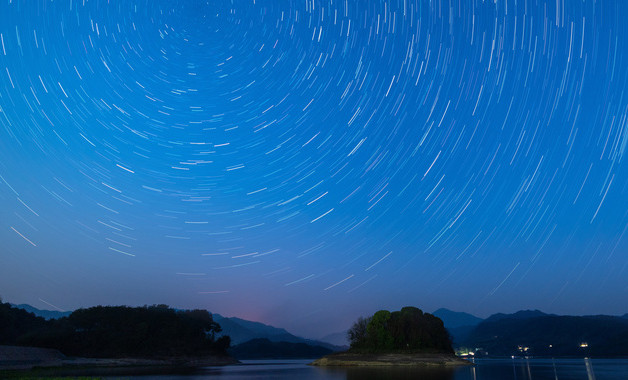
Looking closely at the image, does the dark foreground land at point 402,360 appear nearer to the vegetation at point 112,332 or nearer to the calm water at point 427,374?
the calm water at point 427,374

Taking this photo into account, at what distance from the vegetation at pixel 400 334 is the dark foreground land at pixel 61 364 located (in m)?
52.3

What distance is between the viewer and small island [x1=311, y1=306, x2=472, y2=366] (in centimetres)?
12231

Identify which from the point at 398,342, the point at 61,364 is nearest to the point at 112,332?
the point at 61,364

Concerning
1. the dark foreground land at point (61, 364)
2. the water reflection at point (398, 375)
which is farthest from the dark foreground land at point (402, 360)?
the dark foreground land at point (61, 364)

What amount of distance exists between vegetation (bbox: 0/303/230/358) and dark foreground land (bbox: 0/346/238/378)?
29.1 ft

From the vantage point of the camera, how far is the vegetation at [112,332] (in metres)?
132

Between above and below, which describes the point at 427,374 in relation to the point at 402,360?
below

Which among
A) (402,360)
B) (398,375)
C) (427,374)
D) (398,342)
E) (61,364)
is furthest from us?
(398,342)

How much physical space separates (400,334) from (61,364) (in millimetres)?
88407

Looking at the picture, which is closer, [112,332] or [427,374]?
[427,374]

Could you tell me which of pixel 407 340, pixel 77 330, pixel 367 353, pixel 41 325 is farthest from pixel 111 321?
pixel 407 340

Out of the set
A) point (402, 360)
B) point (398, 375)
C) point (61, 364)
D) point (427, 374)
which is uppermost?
point (402, 360)

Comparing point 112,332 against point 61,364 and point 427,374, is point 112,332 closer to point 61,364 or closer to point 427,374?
point 61,364

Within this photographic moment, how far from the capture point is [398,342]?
131 metres
